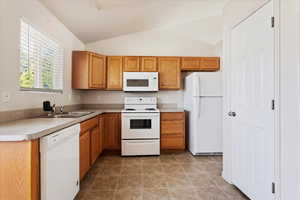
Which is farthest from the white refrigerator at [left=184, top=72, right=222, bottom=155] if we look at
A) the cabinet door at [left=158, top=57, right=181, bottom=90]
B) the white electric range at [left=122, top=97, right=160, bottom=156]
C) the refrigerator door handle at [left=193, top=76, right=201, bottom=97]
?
the white electric range at [left=122, top=97, right=160, bottom=156]

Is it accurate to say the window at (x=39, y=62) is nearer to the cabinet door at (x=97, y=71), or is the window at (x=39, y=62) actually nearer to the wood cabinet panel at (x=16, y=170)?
the cabinet door at (x=97, y=71)

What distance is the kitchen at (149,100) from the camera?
1.63 meters

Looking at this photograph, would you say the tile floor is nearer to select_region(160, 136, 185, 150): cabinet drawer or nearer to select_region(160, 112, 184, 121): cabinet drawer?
select_region(160, 136, 185, 150): cabinet drawer

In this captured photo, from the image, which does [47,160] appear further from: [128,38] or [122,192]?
[128,38]

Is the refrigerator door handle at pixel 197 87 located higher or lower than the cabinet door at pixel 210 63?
lower

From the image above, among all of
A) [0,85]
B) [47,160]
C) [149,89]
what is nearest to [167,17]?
[149,89]

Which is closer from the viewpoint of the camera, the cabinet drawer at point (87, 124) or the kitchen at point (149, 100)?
the kitchen at point (149, 100)

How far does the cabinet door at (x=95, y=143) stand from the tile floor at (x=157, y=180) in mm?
206

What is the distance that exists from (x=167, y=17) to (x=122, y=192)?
311 centimetres

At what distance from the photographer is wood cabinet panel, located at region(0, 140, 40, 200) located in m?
1.29

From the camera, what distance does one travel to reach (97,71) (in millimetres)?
4086

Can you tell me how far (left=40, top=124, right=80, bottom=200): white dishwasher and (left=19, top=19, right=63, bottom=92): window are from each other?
0.86 m

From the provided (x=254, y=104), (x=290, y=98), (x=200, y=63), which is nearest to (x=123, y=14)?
(x=200, y=63)

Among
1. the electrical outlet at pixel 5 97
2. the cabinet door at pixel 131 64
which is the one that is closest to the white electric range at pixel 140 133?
the cabinet door at pixel 131 64
